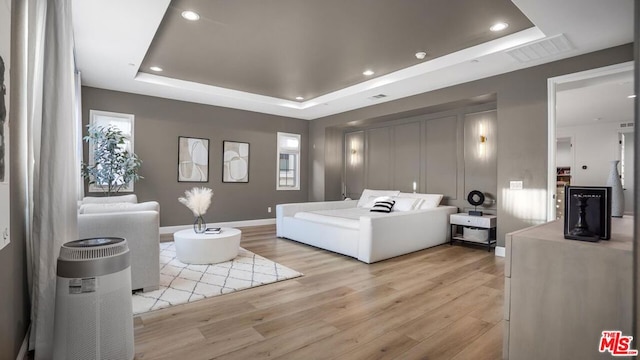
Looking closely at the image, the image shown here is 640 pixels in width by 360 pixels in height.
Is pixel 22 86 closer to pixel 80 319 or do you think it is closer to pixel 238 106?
pixel 80 319

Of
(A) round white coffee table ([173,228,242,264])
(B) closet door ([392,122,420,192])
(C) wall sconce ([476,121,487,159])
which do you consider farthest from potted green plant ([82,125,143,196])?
(C) wall sconce ([476,121,487,159])

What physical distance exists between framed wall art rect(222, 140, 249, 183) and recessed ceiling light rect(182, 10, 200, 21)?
11.9 ft

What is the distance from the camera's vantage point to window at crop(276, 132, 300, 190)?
7.54 m

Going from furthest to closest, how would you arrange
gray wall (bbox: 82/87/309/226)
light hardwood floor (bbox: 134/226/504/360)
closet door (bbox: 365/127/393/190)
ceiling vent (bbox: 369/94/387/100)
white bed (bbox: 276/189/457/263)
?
closet door (bbox: 365/127/393/190) → gray wall (bbox: 82/87/309/226) → ceiling vent (bbox: 369/94/387/100) → white bed (bbox: 276/189/457/263) → light hardwood floor (bbox: 134/226/504/360)

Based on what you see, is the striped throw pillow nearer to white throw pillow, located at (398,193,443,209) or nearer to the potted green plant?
white throw pillow, located at (398,193,443,209)

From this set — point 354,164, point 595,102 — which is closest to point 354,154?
point 354,164

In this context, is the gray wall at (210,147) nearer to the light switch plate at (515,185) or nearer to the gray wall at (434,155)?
the gray wall at (434,155)

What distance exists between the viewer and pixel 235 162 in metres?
6.81

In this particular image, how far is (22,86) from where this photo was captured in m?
1.65

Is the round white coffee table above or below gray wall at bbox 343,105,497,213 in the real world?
below

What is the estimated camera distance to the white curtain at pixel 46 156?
1820 mm

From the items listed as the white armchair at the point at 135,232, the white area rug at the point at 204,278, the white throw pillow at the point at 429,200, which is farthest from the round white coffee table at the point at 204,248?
the white throw pillow at the point at 429,200

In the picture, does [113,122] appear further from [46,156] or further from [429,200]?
[429,200]
